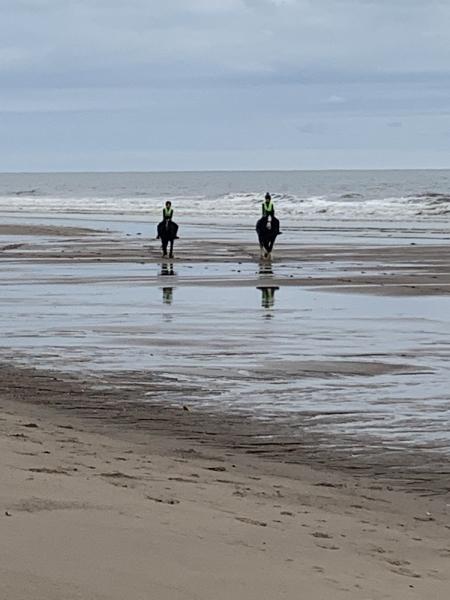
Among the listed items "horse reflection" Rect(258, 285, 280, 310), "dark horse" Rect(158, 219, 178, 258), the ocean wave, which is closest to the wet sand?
"dark horse" Rect(158, 219, 178, 258)

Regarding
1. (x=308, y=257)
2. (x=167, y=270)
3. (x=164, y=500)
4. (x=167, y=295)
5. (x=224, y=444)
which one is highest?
(x=308, y=257)

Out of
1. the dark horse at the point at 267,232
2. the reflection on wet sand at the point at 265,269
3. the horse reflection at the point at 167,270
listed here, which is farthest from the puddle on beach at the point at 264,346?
the dark horse at the point at 267,232

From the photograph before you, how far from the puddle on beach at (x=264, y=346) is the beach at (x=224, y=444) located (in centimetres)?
3

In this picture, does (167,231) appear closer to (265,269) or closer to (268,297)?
(265,269)

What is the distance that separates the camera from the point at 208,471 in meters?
7.62

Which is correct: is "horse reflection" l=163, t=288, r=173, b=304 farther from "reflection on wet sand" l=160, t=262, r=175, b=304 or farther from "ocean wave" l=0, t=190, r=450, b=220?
"ocean wave" l=0, t=190, r=450, b=220

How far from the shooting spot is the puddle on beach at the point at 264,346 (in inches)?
396

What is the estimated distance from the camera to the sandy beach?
5.10 metres

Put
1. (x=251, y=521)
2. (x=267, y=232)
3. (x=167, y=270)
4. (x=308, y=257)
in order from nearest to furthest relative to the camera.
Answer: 1. (x=251, y=521)
2. (x=167, y=270)
3. (x=267, y=232)
4. (x=308, y=257)

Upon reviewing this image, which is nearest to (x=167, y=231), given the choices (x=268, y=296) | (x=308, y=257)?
(x=308, y=257)

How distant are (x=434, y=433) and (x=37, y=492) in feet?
12.3

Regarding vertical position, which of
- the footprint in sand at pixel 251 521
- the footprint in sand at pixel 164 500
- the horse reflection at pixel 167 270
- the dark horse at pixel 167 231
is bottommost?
the footprint in sand at pixel 251 521

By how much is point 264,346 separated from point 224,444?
507 centimetres

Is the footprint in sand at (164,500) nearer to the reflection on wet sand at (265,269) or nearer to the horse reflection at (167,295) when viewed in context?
the horse reflection at (167,295)
